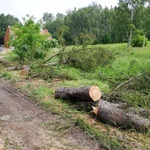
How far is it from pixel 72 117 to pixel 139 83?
2.58 m

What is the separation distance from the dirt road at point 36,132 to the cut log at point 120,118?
66cm

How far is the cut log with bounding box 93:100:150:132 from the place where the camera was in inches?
171

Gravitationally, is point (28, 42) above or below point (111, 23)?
below

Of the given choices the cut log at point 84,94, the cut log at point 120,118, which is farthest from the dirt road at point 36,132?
the cut log at point 84,94

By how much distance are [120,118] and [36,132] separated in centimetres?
166

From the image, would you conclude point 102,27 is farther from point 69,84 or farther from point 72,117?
point 72,117

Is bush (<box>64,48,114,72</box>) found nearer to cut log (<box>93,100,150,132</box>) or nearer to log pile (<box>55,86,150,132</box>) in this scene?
log pile (<box>55,86,150,132</box>)

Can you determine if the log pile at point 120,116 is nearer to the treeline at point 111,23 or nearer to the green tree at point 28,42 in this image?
the treeline at point 111,23

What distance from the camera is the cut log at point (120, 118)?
4.34 meters

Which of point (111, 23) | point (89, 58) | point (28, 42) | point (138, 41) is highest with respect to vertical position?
point (111, 23)

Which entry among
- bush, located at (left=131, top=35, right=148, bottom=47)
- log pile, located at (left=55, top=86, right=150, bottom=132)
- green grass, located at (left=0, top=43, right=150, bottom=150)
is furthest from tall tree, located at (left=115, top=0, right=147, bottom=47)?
log pile, located at (left=55, top=86, right=150, bottom=132)

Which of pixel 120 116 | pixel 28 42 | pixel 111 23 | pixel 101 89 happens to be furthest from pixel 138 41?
pixel 120 116

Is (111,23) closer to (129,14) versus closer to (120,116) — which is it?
(129,14)

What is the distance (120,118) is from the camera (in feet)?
14.7
